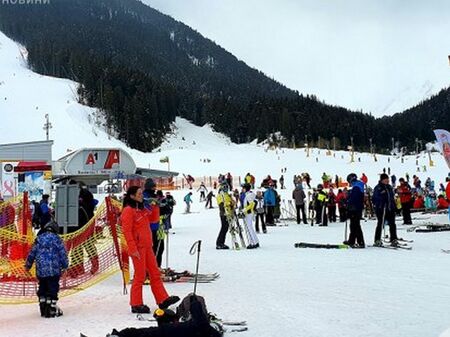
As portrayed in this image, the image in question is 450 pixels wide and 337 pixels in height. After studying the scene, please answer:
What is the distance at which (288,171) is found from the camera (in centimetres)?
5050

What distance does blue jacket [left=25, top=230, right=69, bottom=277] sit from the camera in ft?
21.4

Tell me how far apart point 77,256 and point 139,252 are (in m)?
2.11

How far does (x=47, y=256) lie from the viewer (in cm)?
654

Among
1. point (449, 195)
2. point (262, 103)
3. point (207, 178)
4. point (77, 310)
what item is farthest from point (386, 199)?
point (262, 103)

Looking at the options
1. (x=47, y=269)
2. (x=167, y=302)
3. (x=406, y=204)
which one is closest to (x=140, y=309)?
(x=167, y=302)

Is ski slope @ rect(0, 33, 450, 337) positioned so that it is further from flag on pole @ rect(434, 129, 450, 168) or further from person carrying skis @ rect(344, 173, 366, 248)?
flag on pole @ rect(434, 129, 450, 168)

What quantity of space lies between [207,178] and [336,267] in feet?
117

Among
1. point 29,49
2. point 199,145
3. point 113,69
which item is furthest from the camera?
point 29,49

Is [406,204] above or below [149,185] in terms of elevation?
below

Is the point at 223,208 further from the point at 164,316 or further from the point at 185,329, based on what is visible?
the point at 185,329

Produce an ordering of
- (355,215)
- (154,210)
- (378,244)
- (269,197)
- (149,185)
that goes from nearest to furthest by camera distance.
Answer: (154,210) < (149,185) < (355,215) < (378,244) < (269,197)

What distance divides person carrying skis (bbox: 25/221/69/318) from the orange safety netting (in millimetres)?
682

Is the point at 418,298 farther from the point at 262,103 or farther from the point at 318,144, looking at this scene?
the point at 262,103

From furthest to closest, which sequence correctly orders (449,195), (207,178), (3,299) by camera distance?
(207,178) < (449,195) < (3,299)
